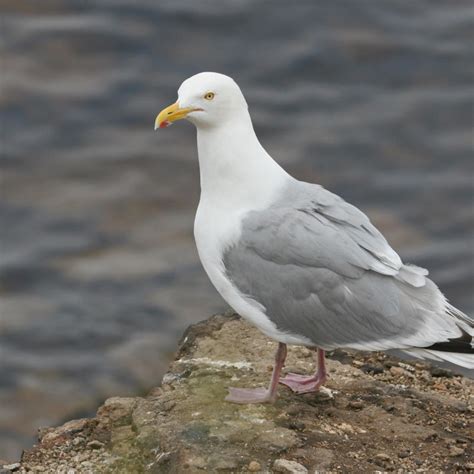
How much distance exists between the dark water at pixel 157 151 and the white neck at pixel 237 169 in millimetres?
3429

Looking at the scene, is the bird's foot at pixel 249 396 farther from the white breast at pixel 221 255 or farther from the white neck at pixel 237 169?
the white neck at pixel 237 169

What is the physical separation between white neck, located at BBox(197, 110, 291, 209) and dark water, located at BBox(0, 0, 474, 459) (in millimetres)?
3429

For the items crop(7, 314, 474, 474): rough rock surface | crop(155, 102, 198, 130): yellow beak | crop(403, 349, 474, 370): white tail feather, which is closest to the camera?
crop(7, 314, 474, 474): rough rock surface

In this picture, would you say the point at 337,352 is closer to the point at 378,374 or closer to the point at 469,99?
the point at 378,374

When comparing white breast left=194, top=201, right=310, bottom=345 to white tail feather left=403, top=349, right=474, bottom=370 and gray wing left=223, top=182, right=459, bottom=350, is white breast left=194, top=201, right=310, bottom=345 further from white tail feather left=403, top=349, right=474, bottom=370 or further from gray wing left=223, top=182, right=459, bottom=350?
white tail feather left=403, top=349, right=474, bottom=370

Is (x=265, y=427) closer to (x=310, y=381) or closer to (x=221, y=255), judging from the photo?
(x=310, y=381)

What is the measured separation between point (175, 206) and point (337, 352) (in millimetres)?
4526

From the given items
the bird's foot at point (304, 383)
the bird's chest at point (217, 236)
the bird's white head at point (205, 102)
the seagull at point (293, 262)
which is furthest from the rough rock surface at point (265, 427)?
the bird's white head at point (205, 102)

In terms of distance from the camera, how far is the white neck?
603 centimetres

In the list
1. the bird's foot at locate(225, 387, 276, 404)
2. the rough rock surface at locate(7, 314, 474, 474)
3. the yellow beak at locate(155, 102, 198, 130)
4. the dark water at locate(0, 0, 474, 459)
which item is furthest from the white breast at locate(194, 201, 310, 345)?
the dark water at locate(0, 0, 474, 459)

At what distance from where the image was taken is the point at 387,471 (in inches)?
213

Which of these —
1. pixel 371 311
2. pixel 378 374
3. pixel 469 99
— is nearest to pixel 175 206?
pixel 469 99

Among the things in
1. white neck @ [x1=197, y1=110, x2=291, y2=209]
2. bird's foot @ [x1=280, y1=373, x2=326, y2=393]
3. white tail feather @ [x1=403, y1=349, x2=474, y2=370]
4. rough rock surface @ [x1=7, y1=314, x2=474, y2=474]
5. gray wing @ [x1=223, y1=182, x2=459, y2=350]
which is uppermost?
white neck @ [x1=197, y1=110, x2=291, y2=209]

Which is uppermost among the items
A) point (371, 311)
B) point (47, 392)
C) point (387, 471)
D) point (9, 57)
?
point (9, 57)
